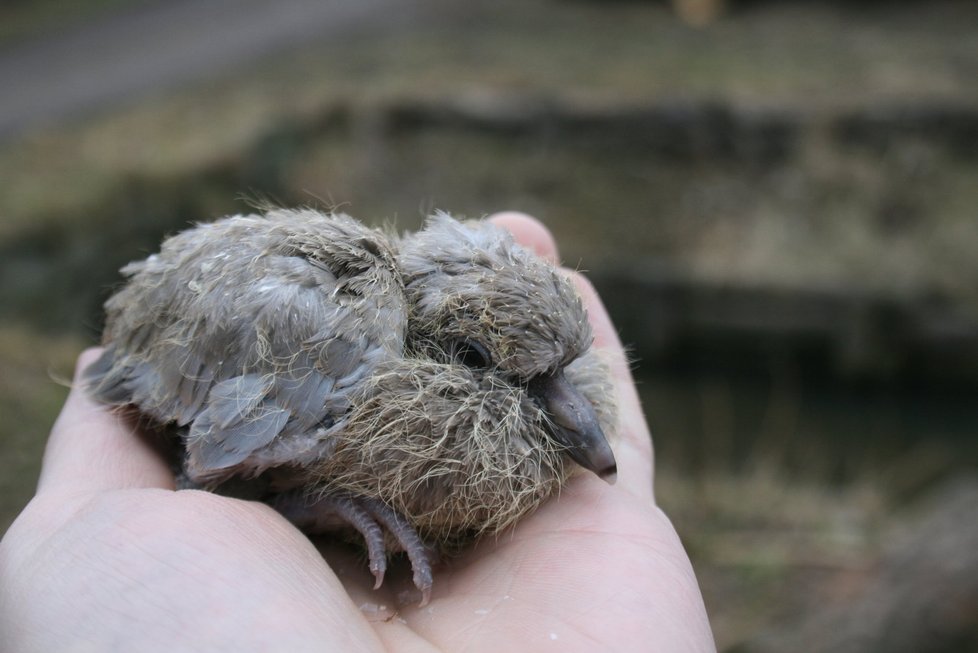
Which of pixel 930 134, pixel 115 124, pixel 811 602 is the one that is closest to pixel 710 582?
pixel 811 602

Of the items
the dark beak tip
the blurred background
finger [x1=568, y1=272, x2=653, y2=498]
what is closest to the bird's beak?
the dark beak tip

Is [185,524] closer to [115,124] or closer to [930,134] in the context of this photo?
[115,124]

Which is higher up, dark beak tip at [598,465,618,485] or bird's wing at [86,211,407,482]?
bird's wing at [86,211,407,482]

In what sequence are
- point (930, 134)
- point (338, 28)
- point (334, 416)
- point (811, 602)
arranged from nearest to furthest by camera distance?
point (334, 416) → point (811, 602) → point (930, 134) → point (338, 28)

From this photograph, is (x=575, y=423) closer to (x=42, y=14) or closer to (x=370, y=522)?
(x=370, y=522)

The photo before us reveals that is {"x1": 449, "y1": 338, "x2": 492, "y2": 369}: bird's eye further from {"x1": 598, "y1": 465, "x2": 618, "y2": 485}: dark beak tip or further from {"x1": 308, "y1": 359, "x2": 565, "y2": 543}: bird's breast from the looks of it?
{"x1": 598, "y1": 465, "x2": 618, "y2": 485}: dark beak tip

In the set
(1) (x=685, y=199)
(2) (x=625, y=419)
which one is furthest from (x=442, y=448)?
(1) (x=685, y=199)
